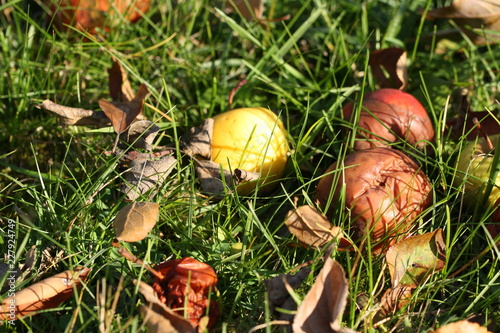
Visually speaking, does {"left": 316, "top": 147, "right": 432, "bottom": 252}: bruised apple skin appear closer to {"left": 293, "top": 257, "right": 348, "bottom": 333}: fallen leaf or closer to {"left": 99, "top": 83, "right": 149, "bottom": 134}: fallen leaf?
{"left": 293, "top": 257, "right": 348, "bottom": 333}: fallen leaf

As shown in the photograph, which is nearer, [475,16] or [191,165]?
[191,165]

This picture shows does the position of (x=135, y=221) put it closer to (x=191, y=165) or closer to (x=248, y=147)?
(x=191, y=165)

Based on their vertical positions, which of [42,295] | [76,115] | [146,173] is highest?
[76,115]

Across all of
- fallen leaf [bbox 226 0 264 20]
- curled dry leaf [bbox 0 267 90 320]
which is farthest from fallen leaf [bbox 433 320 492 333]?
fallen leaf [bbox 226 0 264 20]

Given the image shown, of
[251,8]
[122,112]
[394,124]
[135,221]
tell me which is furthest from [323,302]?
[251,8]

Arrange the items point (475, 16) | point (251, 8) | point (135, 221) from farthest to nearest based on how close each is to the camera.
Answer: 1. point (251, 8)
2. point (475, 16)
3. point (135, 221)

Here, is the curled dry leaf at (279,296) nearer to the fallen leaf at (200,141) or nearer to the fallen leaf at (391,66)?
the fallen leaf at (200,141)
